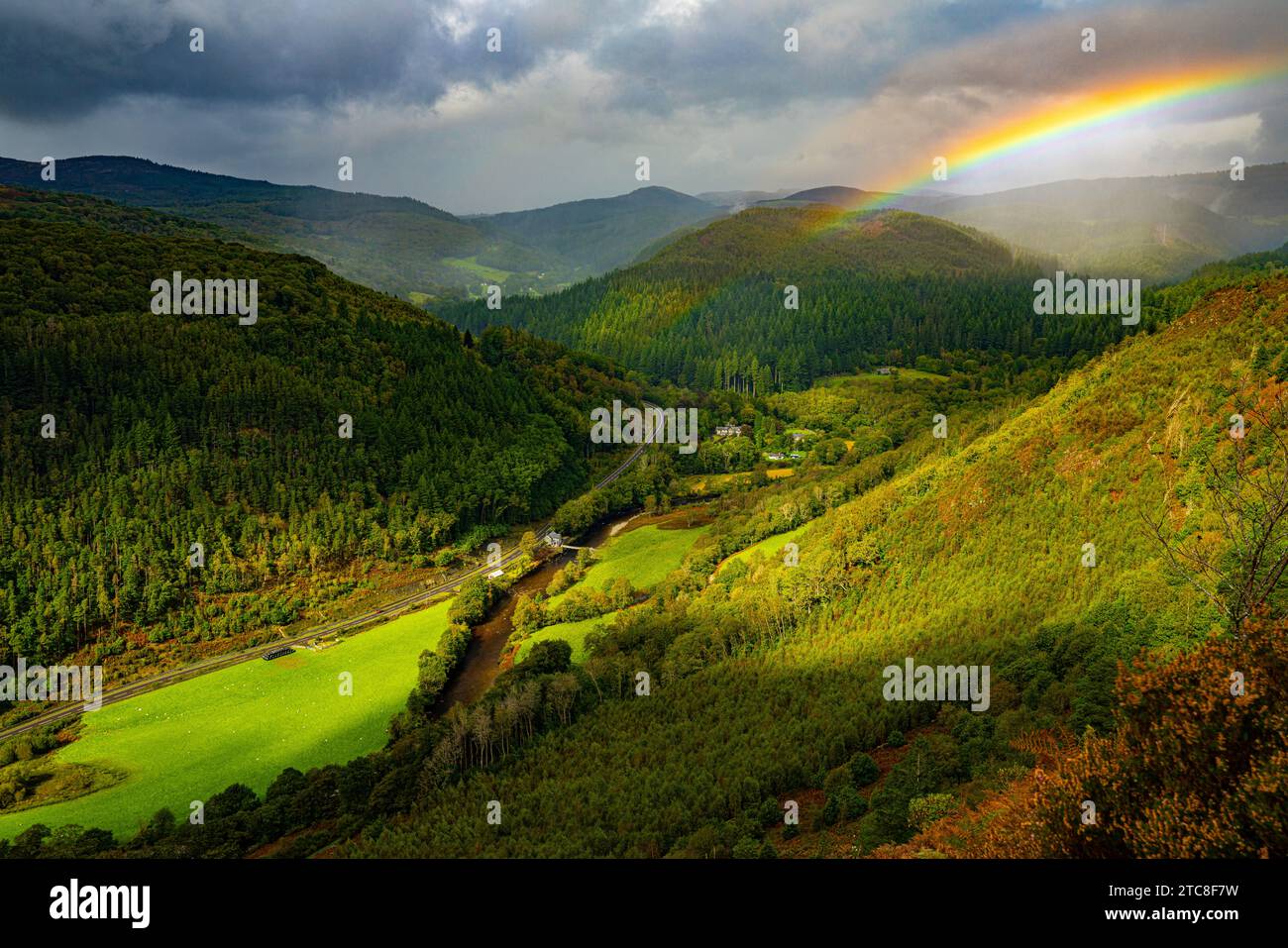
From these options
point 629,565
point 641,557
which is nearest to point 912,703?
point 629,565

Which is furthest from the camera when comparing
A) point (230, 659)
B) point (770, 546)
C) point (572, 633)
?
point (770, 546)

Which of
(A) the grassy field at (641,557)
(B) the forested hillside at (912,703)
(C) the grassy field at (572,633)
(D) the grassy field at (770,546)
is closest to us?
(B) the forested hillside at (912,703)

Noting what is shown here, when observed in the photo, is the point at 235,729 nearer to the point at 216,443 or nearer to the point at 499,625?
the point at 499,625

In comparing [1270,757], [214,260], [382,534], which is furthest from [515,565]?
[214,260]

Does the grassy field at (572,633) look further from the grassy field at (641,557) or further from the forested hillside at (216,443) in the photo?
the forested hillside at (216,443)

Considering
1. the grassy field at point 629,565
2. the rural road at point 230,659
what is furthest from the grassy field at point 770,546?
the rural road at point 230,659

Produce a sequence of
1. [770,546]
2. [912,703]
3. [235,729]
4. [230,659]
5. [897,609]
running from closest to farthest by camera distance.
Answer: [912,703] → [897,609] → [235,729] → [230,659] → [770,546]

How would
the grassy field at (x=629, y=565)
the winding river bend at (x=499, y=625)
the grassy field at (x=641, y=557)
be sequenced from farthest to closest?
1. the grassy field at (x=641, y=557)
2. the grassy field at (x=629, y=565)
3. the winding river bend at (x=499, y=625)
